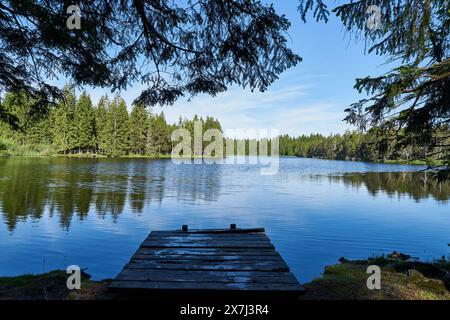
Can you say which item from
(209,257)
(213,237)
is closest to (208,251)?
(209,257)

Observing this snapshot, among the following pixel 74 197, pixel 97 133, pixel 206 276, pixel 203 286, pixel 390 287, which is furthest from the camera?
pixel 97 133

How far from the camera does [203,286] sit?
4.71 meters

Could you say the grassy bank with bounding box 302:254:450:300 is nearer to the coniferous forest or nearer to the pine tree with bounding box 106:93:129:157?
the coniferous forest

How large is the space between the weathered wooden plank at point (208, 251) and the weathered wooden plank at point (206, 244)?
232mm

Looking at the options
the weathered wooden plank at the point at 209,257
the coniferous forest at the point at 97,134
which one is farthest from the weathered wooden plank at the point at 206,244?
the coniferous forest at the point at 97,134

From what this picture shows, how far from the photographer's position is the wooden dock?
186 inches

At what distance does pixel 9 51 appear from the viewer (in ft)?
20.8

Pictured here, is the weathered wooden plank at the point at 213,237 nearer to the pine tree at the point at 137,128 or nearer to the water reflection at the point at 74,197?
the water reflection at the point at 74,197

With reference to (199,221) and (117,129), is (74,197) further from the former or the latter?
(117,129)

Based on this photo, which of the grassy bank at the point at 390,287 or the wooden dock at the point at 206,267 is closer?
the wooden dock at the point at 206,267

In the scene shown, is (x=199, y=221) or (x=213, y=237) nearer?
(x=213, y=237)

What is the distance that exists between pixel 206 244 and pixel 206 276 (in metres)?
2.14

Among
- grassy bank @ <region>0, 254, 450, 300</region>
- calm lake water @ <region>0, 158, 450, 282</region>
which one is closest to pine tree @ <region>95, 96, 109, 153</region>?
calm lake water @ <region>0, 158, 450, 282</region>

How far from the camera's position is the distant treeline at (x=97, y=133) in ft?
253
